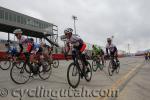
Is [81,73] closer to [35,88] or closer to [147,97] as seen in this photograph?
[35,88]

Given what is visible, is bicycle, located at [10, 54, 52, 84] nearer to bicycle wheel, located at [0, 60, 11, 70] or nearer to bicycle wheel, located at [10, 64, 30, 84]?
bicycle wheel, located at [10, 64, 30, 84]

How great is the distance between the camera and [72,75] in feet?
25.3

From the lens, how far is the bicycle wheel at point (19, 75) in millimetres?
8141

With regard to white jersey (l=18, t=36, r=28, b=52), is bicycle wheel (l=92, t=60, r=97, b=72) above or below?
below

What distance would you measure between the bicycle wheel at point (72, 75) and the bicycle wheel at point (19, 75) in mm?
1780

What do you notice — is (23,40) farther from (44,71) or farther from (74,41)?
(74,41)

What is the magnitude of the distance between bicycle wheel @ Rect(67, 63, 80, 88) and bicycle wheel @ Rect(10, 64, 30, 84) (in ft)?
5.84

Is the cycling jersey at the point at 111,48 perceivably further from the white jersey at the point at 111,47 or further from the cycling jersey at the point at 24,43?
the cycling jersey at the point at 24,43


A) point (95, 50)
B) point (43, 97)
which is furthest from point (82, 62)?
point (95, 50)

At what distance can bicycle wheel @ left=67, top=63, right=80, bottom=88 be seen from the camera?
755cm

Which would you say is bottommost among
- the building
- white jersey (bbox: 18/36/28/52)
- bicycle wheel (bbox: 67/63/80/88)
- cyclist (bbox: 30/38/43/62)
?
bicycle wheel (bbox: 67/63/80/88)

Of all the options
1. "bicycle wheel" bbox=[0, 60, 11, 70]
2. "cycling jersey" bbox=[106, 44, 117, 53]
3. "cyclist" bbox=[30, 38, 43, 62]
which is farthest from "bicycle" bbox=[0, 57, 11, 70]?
"cycling jersey" bbox=[106, 44, 117, 53]

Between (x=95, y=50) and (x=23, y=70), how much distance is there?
7.56 meters

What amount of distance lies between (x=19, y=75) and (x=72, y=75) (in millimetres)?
1895
